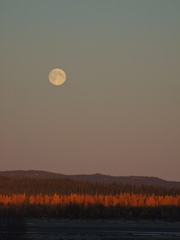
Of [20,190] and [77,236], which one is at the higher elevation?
[20,190]

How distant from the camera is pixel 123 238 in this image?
75.6 ft

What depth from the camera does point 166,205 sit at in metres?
39.1

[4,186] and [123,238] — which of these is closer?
[123,238]

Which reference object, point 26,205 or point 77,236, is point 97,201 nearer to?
point 26,205

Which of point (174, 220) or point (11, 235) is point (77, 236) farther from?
point (174, 220)

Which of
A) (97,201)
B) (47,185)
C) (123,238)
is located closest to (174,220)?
(97,201)

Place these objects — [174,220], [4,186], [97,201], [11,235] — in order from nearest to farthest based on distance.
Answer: [11,235] → [174,220] → [97,201] → [4,186]

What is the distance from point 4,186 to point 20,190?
162 inches

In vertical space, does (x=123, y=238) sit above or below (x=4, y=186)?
below

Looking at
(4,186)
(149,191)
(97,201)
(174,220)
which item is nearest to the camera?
(174,220)

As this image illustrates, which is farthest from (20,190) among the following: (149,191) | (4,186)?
(149,191)

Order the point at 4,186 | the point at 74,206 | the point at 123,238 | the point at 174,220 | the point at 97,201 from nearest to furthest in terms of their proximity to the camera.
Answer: the point at 123,238
the point at 174,220
the point at 74,206
the point at 97,201
the point at 4,186

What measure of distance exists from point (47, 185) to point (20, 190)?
15.9 feet

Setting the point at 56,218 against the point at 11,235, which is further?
the point at 56,218
